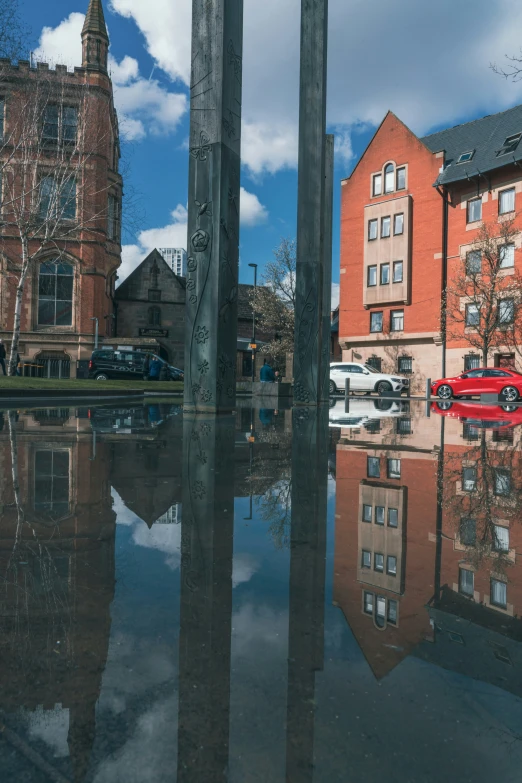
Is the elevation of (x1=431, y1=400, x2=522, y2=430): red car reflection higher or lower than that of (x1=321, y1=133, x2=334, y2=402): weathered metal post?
lower

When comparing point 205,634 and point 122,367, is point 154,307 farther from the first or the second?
point 205,634

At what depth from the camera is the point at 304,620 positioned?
149 centimetres

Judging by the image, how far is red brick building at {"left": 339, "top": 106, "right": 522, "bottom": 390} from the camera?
35062 mm

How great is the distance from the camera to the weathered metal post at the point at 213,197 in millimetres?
9234

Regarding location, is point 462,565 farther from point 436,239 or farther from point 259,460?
point 436,239

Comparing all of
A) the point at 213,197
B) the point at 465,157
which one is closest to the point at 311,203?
the point at 213,197

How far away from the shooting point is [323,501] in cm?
308

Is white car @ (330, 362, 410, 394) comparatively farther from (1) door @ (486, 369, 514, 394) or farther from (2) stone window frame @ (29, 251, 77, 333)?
(2) stone window frame @ (29, 251, 77, 333)

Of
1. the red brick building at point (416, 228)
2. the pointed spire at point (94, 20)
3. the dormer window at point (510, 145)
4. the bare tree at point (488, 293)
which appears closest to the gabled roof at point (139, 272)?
the red brick building at point (416, 228)

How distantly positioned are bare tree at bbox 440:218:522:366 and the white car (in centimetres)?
557

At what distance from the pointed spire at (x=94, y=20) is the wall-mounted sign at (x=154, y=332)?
2213 cm

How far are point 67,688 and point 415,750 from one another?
665mm

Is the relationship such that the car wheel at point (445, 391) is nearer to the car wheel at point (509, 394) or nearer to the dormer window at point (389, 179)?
the car wheel at point (509, 394)

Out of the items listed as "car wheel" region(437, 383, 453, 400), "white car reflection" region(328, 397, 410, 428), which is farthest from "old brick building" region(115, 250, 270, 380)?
"white car reflection" region(328, 397, 410, 428)
